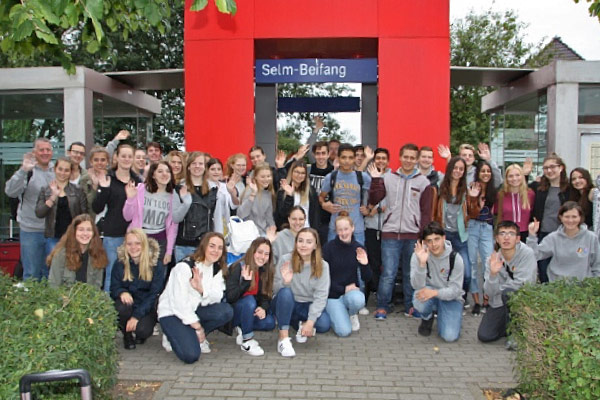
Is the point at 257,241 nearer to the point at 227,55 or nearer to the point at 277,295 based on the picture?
the point at 277,295

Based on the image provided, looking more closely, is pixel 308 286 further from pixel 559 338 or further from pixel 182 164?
pixel 559 338

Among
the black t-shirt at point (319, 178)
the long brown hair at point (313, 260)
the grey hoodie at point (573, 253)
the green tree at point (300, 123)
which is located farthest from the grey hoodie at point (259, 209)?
the green tree at point (300, 123)

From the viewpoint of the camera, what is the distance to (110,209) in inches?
269

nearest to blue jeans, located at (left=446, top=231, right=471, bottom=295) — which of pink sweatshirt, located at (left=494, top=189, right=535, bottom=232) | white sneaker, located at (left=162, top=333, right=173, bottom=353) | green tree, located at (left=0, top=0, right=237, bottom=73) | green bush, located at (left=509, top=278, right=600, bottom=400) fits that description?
pink sweatshirt, located at (left=494, top=189, right=535, bottom=232)

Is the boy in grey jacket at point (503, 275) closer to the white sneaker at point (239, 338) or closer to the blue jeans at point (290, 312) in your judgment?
the blue jeans at point (290, 312)

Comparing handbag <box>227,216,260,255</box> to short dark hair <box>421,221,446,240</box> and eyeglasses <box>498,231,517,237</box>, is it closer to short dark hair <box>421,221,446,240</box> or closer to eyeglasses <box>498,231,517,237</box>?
short dark hair <box>421,221,446,240</box>

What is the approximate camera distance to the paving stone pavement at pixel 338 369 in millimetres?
4906

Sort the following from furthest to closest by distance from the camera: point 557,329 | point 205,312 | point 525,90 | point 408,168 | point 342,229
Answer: point 525,90
point 408,168
point 342,229
point 205,312
point 557,329

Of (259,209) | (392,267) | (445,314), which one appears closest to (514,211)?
(392,267)

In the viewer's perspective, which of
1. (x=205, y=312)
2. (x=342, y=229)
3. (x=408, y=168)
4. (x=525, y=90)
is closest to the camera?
(x=205, y=312)

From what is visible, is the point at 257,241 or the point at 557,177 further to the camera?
the point at 557,177

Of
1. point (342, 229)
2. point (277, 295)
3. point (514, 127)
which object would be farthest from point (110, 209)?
point (514, 127)

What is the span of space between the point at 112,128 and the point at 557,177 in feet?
28.7

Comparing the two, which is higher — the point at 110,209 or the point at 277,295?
the point at 110,209
